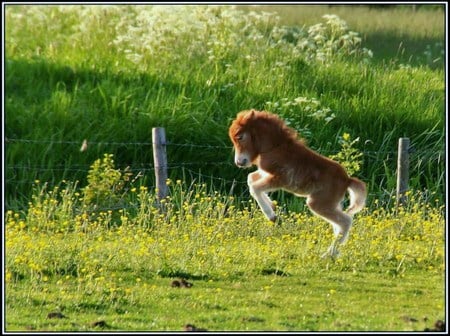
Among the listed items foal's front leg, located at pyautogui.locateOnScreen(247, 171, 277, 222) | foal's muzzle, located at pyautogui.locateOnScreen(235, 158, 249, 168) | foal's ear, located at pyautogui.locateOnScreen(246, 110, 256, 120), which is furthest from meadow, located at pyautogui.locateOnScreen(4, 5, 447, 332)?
foal's ear, located at pyautogui.locateOnScreen(246, 110, 256, 120)

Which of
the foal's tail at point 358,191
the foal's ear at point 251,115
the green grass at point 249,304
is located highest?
the foal's ear at point 251,115

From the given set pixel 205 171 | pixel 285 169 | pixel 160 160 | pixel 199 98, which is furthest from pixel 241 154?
pixel 199 98

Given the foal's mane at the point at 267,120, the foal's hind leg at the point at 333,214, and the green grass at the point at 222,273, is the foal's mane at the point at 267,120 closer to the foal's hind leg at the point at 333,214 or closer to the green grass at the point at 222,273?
the foal's hind leg at the point at 333,214

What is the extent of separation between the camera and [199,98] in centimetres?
1381

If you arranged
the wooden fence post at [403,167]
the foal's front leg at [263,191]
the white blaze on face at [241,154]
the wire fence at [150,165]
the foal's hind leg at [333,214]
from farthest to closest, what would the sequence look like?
the wire fence at [150,165] → the wooden fence post at [403,167] → the foal's hind leg at [333,214] → the foal's front leg at [263,191] → the white blaze on face at [241,154]

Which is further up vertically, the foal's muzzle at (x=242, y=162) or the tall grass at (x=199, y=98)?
the foal's muzzle at (x=242, y=162)

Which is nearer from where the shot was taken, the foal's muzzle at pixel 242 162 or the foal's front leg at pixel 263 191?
the foal's muzzle at pixel 242 162

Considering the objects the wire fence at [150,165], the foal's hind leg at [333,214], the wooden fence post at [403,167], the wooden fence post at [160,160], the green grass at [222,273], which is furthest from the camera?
the wire fence at [150,165]

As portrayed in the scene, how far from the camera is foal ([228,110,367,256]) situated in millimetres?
6875

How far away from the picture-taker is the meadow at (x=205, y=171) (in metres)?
8.33

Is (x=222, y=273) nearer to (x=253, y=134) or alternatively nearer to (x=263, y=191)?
(x=263, y=191)

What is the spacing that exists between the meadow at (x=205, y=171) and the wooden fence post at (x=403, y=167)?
277 millimetres

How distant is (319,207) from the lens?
7.54 meters

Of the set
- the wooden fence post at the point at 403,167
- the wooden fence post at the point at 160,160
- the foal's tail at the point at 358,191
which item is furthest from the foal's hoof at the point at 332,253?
the wooden fence post at the point at 160,160
